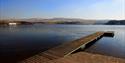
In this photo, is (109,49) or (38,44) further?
(38,44)

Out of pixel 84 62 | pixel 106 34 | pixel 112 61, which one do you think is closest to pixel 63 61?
pixel 84 62

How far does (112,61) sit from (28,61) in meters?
3.41

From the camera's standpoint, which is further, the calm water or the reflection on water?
the reflection on water

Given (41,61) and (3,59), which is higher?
(41,61)

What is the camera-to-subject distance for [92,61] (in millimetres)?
6207

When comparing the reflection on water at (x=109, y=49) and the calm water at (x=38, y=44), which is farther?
the reflection on water at (x=109, y=49)

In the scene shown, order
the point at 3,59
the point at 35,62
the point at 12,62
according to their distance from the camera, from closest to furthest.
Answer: the point at 35,62, the point at 12,62, the point at 3,59

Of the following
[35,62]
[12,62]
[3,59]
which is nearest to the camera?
[35,62]

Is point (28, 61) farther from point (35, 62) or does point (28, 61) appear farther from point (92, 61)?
point (92, 61)

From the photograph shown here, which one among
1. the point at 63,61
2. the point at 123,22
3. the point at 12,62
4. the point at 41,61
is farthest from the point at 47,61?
the point at 123,22

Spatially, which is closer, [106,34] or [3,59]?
[3,59]

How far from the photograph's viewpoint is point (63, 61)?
6191mm

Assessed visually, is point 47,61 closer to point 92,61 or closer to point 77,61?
point 77,61

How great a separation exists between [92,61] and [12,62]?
411cm
